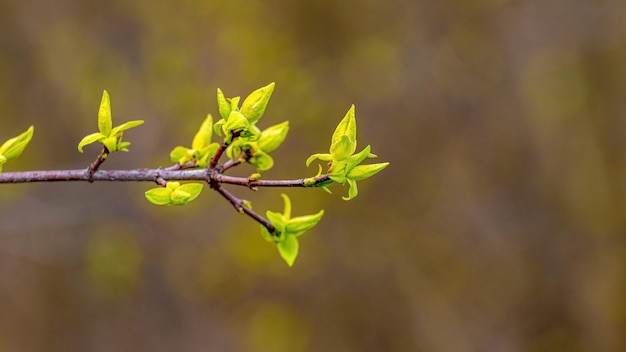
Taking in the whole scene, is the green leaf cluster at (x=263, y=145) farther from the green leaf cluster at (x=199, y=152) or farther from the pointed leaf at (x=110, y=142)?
the pointed leaf at (x=110, y=142)

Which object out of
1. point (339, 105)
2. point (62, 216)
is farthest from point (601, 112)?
point (62, 216)

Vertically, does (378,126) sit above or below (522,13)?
below

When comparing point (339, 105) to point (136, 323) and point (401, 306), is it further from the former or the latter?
point (136, 323)

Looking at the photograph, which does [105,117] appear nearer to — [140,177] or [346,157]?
[140,177]

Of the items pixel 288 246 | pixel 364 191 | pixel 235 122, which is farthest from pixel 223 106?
pixel 364 191

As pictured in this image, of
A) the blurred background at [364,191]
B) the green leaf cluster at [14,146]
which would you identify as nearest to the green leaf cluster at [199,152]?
the green leaf cluster at [14,146]
